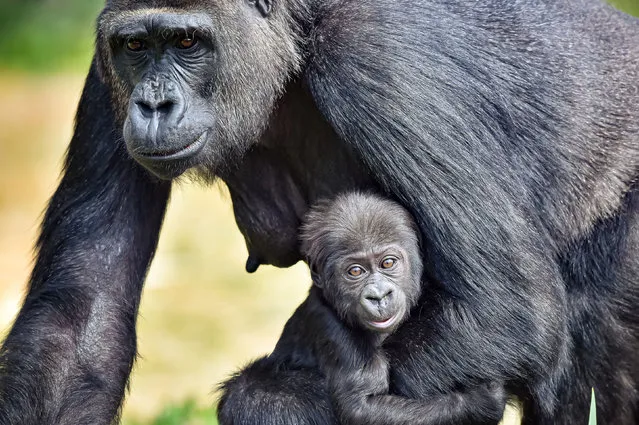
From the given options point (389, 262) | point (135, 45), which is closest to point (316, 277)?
point (389, 262)

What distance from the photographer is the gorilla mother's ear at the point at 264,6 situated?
604cm

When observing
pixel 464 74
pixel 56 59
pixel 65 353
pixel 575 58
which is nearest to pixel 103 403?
pixel 65 353

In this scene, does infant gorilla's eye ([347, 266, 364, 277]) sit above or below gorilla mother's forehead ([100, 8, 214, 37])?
below

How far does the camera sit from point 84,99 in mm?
6641

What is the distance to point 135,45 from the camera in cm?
582

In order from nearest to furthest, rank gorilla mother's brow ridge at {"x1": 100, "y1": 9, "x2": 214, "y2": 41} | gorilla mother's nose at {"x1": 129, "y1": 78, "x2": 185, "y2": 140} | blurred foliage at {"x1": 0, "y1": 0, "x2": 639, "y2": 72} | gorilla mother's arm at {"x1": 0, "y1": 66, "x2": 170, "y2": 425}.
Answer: gorilla mother's nose at {"x1": 129, "y1": 78, "x2": 185, "y2": 140} < gorilla mother's brow ridge at {"x1": 100, "y1": 9, "x2": 214, "y2": 41} < gorilla mother's arm at {"x1": 0, "y1": 66, "x2": 170, "y2": 425} < blurred foliage at {"x1": 0, "y1": 0, "x2": 639, "y2": 72}

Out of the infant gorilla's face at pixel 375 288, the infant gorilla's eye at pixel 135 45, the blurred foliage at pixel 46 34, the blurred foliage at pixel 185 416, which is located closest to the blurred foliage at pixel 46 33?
the blurred foliage at pixel 46 34

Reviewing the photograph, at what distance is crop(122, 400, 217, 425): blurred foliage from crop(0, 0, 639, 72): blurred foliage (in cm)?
1034

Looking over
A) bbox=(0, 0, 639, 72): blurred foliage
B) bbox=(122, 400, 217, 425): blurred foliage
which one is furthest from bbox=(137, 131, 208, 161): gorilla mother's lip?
bbox=(0, 0, 639, 72): blurred foliage

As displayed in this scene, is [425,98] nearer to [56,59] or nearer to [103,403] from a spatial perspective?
[103,403]

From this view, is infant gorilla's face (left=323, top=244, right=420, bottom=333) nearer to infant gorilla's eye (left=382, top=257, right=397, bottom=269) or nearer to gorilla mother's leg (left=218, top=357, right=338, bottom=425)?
infant gorilla's eye (left=382, top=257, right=397, bottom=269)

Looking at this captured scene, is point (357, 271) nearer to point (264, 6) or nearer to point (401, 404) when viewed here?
point (401, 404)

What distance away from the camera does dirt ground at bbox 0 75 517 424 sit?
9812mm

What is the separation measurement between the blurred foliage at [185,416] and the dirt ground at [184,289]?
339 millimetres
